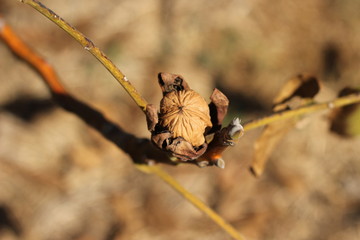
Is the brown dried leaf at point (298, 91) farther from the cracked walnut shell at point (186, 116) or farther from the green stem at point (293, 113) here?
the cracked walnut shell at point (186, 116)

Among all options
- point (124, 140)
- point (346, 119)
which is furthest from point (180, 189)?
point (346, 119)

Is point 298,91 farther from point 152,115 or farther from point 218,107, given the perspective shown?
point 152,115

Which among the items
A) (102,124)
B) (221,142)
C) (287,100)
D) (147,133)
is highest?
(147,133)

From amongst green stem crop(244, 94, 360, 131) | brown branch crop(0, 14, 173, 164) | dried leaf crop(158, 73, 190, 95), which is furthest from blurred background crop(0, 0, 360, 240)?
dried leaf crop(158, 73, 190, 95)

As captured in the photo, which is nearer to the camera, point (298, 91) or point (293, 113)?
point (293, 113)

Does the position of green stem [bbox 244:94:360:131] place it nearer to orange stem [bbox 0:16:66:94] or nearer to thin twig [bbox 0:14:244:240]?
thin twig [bbox 0:14:244:240]

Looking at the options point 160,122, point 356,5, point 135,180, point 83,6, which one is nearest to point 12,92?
point 83,6

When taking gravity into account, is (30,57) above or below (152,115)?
above

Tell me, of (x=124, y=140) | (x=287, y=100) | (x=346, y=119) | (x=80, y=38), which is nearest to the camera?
(x=80, y=38)
